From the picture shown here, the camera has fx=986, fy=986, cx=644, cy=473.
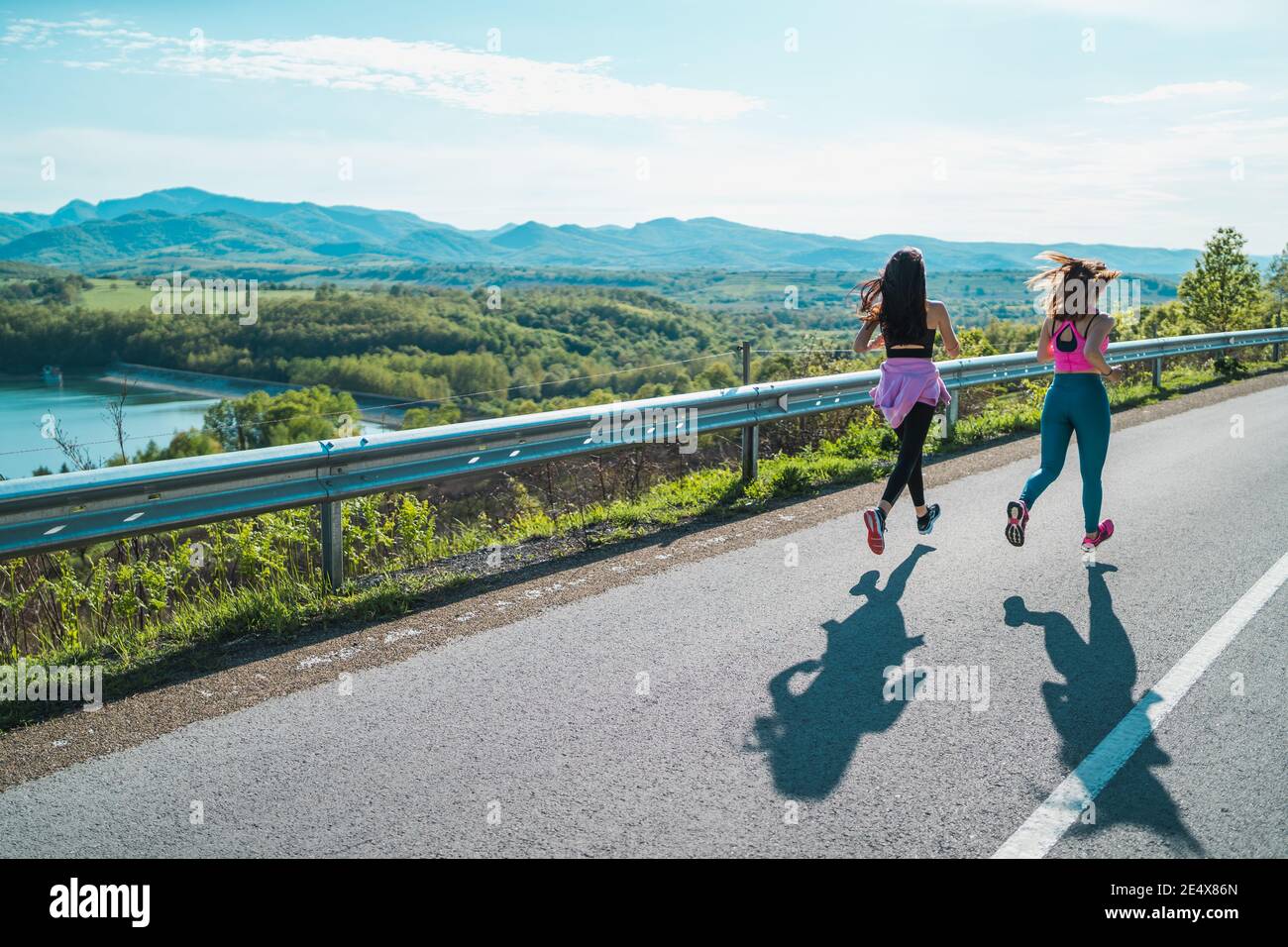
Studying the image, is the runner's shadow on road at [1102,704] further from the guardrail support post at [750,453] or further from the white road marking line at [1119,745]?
the guardrail support post at [750,453]

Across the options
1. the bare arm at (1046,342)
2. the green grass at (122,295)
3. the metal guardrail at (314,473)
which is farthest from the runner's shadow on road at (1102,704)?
the green grass at (122,295)

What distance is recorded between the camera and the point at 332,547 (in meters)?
5.72

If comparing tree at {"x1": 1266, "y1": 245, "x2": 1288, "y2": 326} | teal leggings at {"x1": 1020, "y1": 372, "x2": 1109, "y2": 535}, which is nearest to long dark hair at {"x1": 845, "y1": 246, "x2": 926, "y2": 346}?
teal leggings at {"x1": 1020, "y1": 372, "x2": 1109, "y2": 535}

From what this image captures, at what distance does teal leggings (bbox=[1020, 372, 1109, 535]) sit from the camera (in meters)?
6.26

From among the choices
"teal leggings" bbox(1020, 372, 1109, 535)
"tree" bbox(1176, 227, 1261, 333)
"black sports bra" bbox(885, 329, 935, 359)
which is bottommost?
"teal leggings" bbox(1020, 372, 1109, 535)

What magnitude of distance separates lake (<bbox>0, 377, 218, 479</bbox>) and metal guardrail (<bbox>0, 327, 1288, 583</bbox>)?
0.82m

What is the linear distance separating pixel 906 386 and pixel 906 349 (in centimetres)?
25

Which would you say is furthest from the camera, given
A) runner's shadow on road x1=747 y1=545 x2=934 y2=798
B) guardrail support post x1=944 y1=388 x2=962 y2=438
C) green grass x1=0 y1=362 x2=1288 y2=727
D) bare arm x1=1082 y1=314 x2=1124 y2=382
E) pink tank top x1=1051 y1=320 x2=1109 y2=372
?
guardrail support post x1=944 y1=388 x2=962 y2=438

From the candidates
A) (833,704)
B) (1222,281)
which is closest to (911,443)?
(833,704)

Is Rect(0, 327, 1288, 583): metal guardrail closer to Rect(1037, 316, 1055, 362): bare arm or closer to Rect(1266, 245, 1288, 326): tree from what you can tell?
Rect(1037, 316, 1055, 362): bare arm

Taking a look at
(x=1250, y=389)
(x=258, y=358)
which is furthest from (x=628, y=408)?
(x=258, y=358)

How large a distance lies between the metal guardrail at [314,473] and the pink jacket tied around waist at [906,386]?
1.84 m

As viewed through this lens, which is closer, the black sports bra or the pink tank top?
the pink tank top
